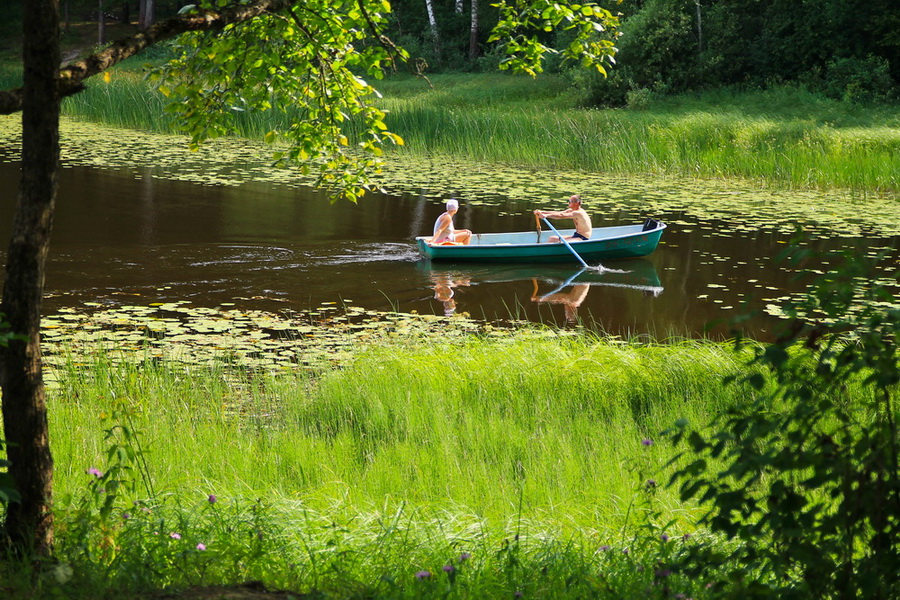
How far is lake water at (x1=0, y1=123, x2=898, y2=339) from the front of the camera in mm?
9867

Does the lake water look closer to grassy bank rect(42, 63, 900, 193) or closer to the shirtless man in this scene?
the shirtless man

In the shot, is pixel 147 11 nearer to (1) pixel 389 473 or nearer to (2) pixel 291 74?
(2) pixel 291 74

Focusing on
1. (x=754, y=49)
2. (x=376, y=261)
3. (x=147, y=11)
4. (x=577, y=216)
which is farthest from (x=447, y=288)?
(x=147, y=11)

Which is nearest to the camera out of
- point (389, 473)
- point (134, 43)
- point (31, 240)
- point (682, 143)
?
point (31, 240)

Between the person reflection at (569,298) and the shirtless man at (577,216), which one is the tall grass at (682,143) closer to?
the shirtless man at (577,216)

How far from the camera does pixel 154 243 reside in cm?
1220

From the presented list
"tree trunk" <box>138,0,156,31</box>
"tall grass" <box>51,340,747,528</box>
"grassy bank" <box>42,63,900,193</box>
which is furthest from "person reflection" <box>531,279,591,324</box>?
"tree trunk" <box>138,0,156,31</box>

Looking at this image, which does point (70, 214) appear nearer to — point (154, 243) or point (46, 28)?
point (154, 243)

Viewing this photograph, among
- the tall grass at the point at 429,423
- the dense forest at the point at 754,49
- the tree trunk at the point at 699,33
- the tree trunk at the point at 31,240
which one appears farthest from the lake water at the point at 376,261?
the tree trunk at the point at 699,33

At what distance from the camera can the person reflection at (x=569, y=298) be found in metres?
10.2

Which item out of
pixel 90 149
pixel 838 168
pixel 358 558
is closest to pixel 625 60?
pixel 838 168

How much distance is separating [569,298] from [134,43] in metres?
7.87

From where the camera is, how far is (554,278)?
38.2ft

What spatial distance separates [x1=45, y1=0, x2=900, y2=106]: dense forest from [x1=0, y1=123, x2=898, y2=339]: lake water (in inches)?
551
